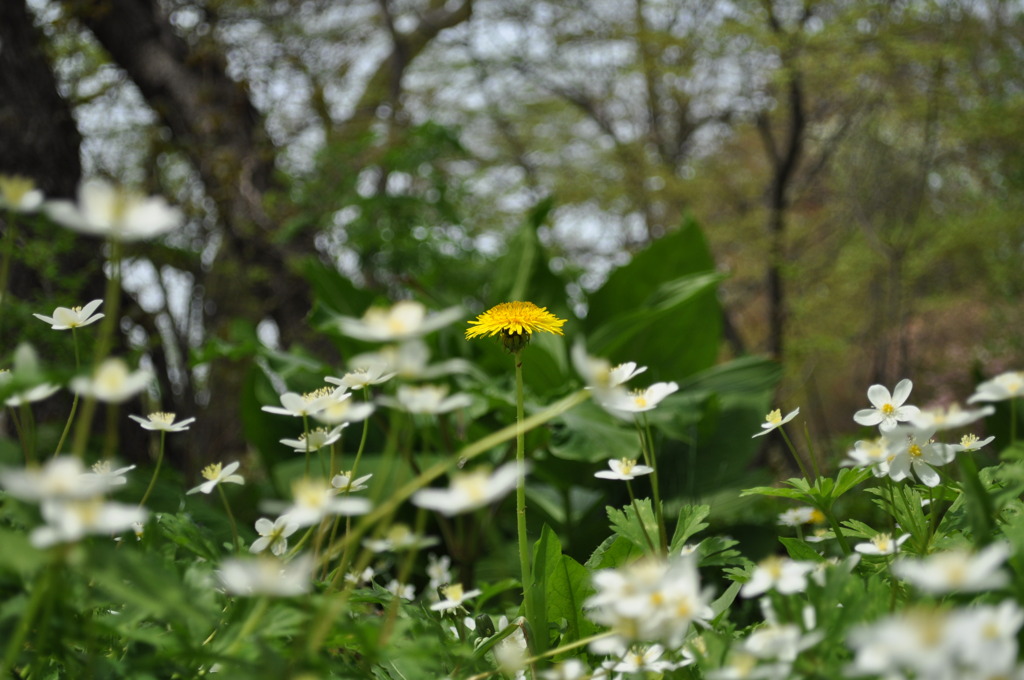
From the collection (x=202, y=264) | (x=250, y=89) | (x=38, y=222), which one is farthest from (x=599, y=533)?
(x=250, y=89)

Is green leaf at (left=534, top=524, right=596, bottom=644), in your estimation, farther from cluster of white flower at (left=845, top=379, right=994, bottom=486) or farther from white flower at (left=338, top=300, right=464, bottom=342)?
white flower at (left=338, top=300, right=464, bottom=342)

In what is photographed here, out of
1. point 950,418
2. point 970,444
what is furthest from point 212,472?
point 970,444

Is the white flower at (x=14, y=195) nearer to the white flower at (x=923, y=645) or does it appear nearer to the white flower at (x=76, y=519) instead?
the white flower at (x=76, y=519)

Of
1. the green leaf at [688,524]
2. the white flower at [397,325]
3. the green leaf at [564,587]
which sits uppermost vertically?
the white flower at [397,325]

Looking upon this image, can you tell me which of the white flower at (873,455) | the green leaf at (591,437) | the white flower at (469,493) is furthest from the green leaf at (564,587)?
the green leaf at (591,437)

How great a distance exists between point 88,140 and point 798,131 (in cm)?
413

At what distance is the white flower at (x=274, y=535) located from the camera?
66cm

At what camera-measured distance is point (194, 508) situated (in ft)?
5.94

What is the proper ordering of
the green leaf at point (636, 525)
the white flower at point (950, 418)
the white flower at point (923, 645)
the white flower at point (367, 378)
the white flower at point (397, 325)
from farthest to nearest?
the green leaf at point (636, 525), the white flower at point (367, 378), the white flower at point (950, 418), the white flower at point (397, 325), the white flower at point (923, 645)

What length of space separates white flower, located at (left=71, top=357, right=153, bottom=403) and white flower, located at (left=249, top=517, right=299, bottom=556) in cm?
23

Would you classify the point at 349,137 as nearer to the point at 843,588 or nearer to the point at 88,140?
the point at 88,140

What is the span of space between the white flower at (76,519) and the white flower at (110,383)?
0.05 meters

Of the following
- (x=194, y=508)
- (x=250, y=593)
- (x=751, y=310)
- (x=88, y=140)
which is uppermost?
(x=88, y=140)

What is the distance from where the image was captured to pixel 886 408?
2.54 ft
